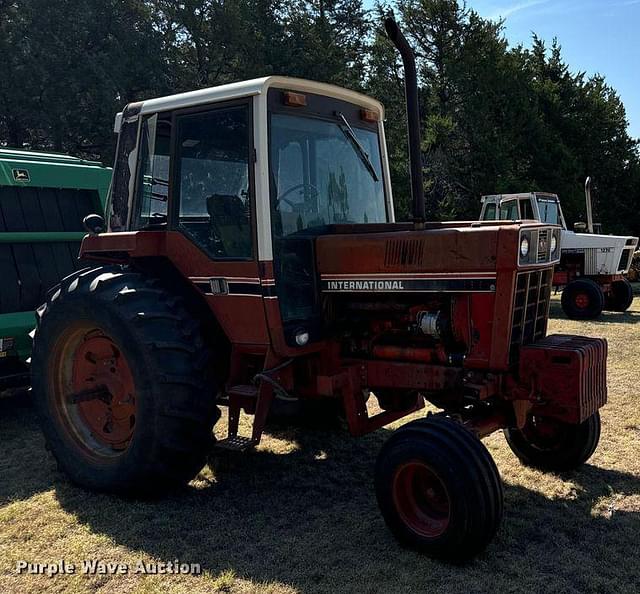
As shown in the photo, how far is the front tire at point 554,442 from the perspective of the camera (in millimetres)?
4047

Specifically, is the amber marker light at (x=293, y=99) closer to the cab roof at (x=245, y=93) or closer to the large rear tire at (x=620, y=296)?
the cab roof at (x=245, y=93)

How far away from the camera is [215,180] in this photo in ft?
12.7

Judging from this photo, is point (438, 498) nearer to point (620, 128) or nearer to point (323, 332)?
point (323, 332)

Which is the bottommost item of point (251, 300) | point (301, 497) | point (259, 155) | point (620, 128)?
point (301, 497)

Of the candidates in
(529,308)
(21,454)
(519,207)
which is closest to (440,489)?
(529,308)

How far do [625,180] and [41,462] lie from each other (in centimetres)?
2585

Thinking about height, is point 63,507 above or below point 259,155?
below

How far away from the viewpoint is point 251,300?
3.74 m

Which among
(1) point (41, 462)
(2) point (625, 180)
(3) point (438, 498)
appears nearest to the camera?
(3) point (438, 498)

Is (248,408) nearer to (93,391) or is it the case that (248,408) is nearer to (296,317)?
(296,317)

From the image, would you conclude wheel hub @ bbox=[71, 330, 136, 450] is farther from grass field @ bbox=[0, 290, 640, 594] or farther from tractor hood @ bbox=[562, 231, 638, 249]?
tractor hood @ bbox=[562, 231, 638, 249]

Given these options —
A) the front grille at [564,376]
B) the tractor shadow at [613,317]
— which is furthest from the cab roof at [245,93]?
the tractor shadow at [613,317]

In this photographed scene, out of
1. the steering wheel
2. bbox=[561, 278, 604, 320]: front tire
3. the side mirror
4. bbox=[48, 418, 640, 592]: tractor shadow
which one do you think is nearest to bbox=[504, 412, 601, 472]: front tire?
bbox=[48, 418, 640, 592]: tractor shadow

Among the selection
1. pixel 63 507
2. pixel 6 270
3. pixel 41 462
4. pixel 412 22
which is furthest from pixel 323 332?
pixel 412 22
